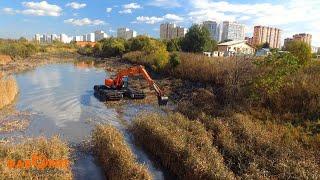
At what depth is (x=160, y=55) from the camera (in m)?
35.3

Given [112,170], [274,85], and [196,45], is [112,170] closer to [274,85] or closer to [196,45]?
[274,85]

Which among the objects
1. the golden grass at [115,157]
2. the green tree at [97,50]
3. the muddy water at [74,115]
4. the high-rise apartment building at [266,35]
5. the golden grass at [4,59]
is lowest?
the muddy water at [74,115]

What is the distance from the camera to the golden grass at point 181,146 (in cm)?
913

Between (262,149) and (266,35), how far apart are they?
84260 millimetres

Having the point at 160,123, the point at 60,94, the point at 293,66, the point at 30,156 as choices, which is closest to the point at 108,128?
the point at 160,123

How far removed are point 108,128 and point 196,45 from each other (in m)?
33.1

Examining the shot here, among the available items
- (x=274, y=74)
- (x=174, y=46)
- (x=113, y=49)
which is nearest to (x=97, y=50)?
(x=113, y=49)

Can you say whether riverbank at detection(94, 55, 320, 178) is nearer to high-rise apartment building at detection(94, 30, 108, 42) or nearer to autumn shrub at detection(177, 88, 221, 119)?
autumn shrub at detection(177, 88, 221, 119)

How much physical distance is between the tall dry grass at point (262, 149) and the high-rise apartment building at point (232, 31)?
8438 cm

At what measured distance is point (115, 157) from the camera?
1005 cm

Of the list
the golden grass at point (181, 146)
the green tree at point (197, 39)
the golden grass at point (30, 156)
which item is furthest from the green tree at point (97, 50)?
the golden grass at point (30, 156)

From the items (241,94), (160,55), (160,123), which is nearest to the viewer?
(160,123)

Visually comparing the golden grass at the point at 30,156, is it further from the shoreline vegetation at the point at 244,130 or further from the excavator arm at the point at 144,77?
the excavator arm at the point at 144,77

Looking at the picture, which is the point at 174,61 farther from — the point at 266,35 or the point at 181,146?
the point at 266,35
